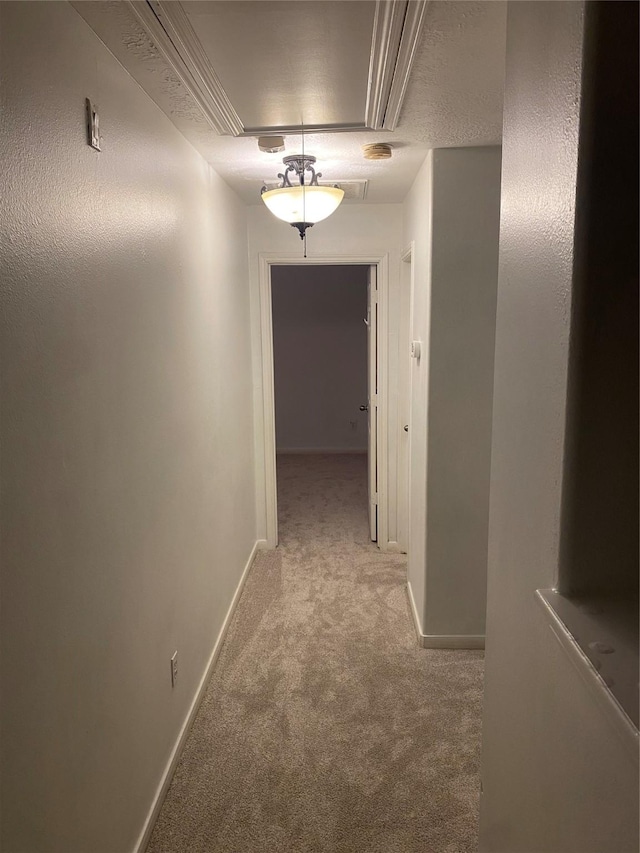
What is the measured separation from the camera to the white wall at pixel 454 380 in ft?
9.38

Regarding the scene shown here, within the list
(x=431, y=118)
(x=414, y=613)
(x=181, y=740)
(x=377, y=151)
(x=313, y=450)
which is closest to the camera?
(x=431, y=118)

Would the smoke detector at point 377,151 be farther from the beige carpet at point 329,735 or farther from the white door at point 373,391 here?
the beige carpet at point 329,735

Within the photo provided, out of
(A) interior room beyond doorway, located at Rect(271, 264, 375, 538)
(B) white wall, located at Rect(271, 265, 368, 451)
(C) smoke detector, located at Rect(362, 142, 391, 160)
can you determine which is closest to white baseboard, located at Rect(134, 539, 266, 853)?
(C) smoke detector, located at Rect(362, 142, 391, 160)

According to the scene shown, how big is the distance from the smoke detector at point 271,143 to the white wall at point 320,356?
4606 mm

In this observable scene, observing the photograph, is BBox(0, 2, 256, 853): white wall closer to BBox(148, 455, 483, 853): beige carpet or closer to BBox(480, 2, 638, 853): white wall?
BBox(148, 455, 483, 853): beige carpet

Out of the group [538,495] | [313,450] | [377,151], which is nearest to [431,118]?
[377,151]

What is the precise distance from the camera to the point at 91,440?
160 cm

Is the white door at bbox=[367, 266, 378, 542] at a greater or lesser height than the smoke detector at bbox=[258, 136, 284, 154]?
lesser

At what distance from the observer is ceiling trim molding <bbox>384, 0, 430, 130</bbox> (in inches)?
57.9

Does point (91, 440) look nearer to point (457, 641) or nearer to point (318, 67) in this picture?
point (318, 67)

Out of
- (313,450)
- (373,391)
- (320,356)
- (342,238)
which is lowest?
(313,450)

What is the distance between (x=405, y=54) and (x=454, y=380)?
1594mm

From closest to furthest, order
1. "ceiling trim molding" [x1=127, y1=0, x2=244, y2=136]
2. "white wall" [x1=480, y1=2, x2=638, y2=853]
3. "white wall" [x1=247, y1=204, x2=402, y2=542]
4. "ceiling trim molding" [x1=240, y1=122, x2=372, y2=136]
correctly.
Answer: "white wall" [x1=480, y1=2, x2=638, y2=853]
"ceiling trim molding" [x1=127, y1=0, x2=244, y2=136]
"ceiling trim molding" [x1=240, y1=122, x2=372, y2=136]
"white wall" [x1=247, y1=204, x2=402, y2=542]

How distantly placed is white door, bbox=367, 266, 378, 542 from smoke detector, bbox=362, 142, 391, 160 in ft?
4.97
